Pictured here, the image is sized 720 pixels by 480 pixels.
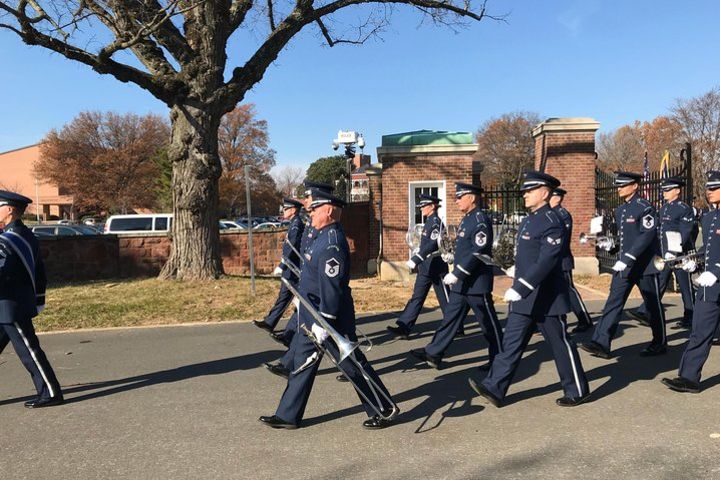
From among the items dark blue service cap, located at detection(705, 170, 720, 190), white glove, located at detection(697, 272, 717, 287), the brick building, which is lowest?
white glove, located at detection(697, 272, 717, 287)

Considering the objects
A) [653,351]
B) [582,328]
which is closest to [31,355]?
[653,351]

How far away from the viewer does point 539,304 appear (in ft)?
15.6

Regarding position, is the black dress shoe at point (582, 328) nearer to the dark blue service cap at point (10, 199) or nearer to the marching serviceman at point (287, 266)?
the marching serviceman at point (287, 266)

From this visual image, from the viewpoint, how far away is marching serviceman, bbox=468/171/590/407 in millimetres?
4652

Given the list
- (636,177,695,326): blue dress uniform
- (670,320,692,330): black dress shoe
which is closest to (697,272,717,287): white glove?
(636,177,695,326): blue dress uniform

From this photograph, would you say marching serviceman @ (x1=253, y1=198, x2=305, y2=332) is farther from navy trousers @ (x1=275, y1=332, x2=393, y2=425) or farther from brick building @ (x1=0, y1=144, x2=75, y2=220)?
brick building @ (x1=0, y1=144, x2=75, y2=220)

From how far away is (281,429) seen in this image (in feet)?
14.2

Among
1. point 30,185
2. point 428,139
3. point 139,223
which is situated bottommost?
point 139,223

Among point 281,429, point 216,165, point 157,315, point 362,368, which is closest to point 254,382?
point 281,429

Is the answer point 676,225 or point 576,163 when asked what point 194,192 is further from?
point 576,163

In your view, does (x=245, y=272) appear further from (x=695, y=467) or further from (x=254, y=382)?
(x=695, y=467)

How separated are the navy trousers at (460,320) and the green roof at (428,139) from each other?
8.74 meters

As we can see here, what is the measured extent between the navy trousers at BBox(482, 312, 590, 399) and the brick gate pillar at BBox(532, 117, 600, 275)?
989 centimetres

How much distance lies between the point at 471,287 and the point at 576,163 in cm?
941
